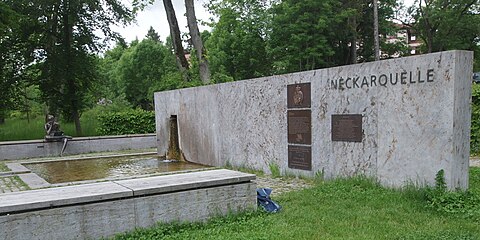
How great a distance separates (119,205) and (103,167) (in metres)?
7.55

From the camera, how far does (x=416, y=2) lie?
109 ft

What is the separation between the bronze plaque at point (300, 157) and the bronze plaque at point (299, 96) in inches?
34.4

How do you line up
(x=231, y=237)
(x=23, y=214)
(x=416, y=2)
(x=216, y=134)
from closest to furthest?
(x=23, y=214) → (x=231, y=237) → (x=216, y=134) → (x=416, y=2)

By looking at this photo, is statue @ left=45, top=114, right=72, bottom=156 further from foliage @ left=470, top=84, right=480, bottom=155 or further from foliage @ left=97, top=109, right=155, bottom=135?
foliage @ left=470, top=84, right=480, bottom=155

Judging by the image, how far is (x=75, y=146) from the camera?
16812mm

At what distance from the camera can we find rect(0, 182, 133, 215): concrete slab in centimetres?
466

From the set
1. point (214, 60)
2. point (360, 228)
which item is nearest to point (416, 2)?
point (214, 60)

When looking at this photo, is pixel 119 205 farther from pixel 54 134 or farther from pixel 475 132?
pixel 54 134

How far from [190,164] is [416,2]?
89.1 feet

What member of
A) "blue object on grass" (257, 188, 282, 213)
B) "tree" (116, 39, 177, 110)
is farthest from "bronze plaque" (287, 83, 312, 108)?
"tree" (116, 39, 177, 110)

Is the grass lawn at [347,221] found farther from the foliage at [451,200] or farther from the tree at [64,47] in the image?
the tree at [64,47]

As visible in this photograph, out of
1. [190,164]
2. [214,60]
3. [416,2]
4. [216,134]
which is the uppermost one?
[416,2]

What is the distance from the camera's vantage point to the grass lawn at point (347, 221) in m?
4.98

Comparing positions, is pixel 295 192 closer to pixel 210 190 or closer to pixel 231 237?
pixel 210 190
